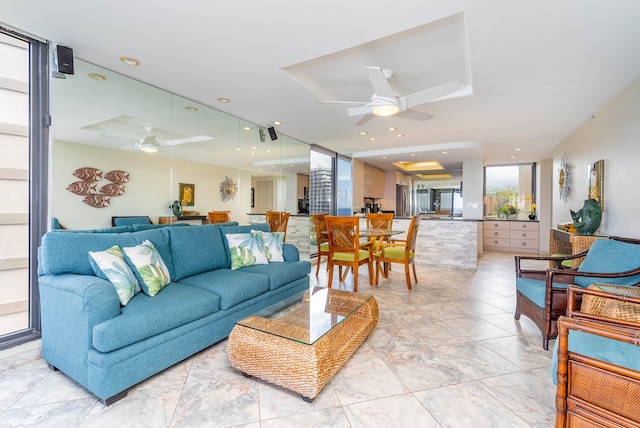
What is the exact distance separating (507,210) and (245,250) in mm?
7438

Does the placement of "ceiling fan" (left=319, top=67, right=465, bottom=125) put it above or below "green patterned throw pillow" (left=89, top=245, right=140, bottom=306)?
above

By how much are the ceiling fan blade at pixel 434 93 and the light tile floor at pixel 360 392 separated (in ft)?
6.87

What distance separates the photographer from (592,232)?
334cm

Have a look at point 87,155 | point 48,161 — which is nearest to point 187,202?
point 87,155

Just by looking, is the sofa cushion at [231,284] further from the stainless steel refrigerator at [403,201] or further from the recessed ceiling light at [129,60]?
the stainless steel refrigerator at [403,201]

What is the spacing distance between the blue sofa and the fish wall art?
1.25 feet

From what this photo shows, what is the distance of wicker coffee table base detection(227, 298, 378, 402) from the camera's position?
66.4 inches

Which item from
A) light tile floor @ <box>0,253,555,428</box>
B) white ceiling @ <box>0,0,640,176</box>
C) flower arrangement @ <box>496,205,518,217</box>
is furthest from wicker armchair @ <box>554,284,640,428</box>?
flower arrangement @ <box>496,205,518,217</box>

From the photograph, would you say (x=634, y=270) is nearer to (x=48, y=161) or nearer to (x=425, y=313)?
(x=425, y=313)

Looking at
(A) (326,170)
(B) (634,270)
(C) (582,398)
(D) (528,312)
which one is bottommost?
(D) (528,312)

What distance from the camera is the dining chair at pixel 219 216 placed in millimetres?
3918

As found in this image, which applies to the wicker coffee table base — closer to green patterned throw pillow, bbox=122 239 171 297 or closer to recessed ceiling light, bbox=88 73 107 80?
green patterned throw pillow, bbox=122 239 171 297

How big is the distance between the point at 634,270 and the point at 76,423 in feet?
11.7

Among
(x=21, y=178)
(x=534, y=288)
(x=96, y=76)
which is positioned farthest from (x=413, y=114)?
(x=21, y=178)
